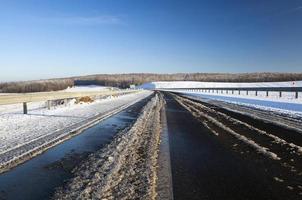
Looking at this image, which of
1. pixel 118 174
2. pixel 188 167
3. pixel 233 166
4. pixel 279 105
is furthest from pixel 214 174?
pixel 279 105

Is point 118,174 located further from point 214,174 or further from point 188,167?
point 214,174

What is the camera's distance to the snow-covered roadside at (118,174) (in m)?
5.11

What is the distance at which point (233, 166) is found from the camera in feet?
22.7

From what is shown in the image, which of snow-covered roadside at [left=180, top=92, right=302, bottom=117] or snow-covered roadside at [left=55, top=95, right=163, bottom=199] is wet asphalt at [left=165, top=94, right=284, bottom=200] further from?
snow-covered roadside at [left=180, top=92, right=302, bottom=117]

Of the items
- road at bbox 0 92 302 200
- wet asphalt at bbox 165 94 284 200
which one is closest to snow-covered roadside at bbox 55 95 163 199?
road at bbox 0 92 302 200

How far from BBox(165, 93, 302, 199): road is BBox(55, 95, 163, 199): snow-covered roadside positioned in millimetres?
448

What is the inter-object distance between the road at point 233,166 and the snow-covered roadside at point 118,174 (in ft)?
1.47

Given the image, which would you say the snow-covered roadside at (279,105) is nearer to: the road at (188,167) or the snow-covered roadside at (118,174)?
the road at (188,167)

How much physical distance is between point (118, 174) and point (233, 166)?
2.18 metres

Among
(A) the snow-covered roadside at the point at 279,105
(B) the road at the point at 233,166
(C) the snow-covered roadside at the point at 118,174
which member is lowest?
(A) the snow-covered roadside at the point at 279,105

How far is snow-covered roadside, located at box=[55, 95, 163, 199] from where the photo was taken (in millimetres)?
5113

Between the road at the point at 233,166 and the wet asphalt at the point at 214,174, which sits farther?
the road at the point at 233,166

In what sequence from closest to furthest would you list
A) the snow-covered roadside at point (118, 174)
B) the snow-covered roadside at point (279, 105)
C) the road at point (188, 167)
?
the snow-covered roadside at point (118, 174)
the road at point (188, 167)
the snow-covered roadside at point (279, 105)

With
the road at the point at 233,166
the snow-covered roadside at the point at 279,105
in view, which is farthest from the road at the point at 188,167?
the snow-covered roadside at the point at 279,105
